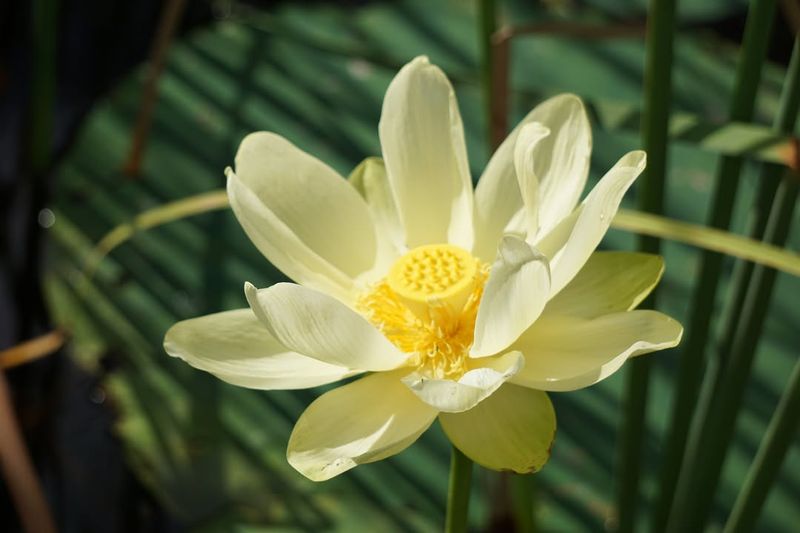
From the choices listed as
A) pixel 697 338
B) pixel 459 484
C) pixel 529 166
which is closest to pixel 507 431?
pixel 459 484

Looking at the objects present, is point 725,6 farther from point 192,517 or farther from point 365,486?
point 192,517

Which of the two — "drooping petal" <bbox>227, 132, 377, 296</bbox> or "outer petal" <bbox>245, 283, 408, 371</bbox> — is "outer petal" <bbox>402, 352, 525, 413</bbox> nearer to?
"outer petal" <bbox>245, 283, 408, 371</bbox>

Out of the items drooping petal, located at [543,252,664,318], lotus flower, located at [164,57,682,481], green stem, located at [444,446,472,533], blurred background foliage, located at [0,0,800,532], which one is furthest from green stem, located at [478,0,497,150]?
green stem, located at [444,446,472,533]

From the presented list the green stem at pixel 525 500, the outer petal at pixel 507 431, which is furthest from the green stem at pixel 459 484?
the green stem at pixel 525 500

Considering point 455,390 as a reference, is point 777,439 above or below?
below

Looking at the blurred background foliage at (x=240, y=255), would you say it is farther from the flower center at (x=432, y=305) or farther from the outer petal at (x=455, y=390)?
the outer petal at (x=455, y=390)

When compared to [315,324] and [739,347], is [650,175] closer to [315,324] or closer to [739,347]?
[739,347]
